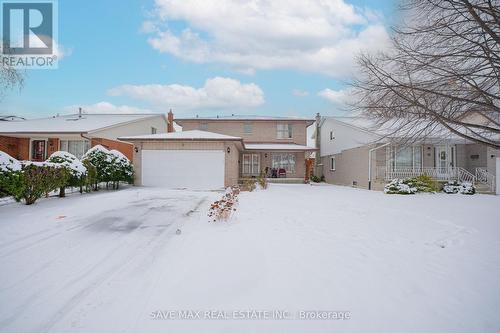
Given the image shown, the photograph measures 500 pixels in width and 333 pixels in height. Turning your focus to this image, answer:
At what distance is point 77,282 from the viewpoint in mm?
3637

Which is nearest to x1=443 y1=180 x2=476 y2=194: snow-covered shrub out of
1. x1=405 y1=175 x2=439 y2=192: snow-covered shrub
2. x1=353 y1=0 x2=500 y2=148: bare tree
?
x1=405 y1=175 x2=439 y2=192: snow-covered shrub

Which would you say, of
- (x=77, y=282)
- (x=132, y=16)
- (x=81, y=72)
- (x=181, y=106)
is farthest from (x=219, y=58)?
(x=77, y=282)

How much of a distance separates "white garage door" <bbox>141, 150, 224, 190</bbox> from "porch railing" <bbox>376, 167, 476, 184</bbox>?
34.6 feet

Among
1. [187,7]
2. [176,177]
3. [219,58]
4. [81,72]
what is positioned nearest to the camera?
[187,7]

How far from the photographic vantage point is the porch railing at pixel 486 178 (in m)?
17.3

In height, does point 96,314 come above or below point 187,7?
below

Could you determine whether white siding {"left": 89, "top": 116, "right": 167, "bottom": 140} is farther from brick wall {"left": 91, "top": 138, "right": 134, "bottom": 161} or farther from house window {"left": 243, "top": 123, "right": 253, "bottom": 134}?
house window {"left": 243, "top": 123, "right": 253, "bottom": 134}

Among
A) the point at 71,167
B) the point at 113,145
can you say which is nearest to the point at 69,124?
the point at 113,145

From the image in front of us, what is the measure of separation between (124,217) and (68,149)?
17951mm

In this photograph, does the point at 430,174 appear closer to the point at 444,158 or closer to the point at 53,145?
the point at 444,158

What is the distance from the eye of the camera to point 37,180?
9250 mm

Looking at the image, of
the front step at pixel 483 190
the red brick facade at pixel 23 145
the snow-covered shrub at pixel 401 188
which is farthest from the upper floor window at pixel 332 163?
the red brick facade at pixel 23 145

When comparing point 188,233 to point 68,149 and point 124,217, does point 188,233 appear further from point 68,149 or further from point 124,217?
point 68,149

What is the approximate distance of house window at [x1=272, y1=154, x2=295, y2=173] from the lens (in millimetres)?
24516
